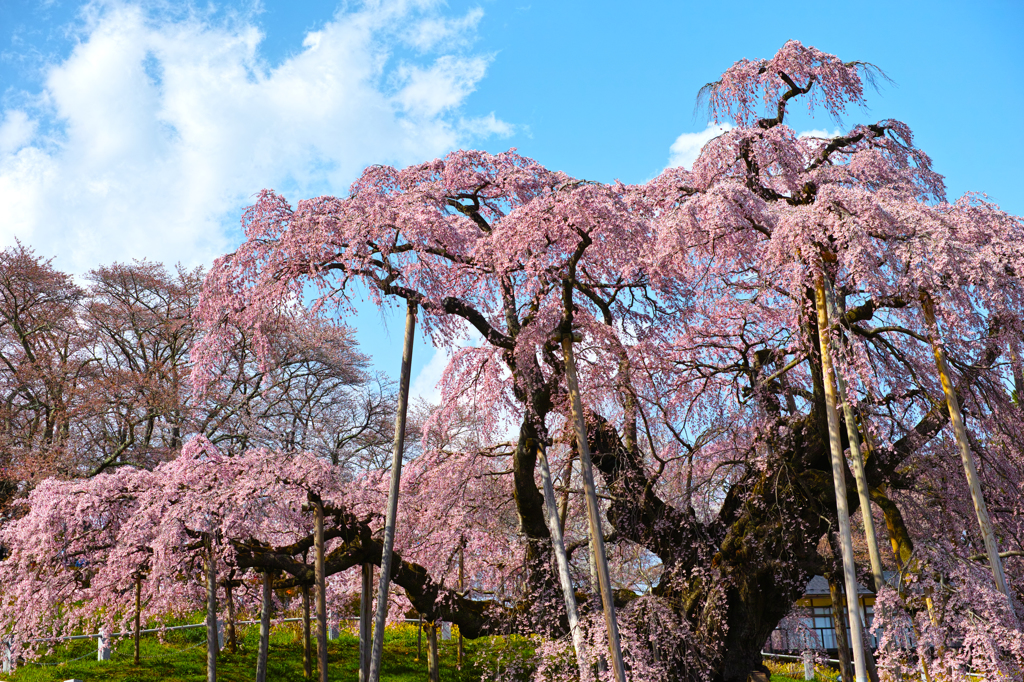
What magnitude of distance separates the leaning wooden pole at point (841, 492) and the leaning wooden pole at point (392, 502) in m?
4.66

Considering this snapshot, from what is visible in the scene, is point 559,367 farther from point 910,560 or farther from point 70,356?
point 70,356

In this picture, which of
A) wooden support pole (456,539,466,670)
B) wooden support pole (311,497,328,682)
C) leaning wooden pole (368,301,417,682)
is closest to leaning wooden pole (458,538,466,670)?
wooden support pole (456,539,466,670)

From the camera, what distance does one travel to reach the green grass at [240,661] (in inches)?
532

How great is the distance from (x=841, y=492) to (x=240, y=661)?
1237cm

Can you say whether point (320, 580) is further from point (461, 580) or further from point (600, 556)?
point (461, 580)

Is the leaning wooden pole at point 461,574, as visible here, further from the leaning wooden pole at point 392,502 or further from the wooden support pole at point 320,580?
the leaning wooden pole at point 392,502

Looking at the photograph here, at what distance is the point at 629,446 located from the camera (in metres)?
12.0

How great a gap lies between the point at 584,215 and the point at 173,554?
688cm

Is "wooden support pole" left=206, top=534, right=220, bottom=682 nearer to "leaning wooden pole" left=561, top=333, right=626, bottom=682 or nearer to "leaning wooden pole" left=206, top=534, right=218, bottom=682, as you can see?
"leaning wooden pole" left=206, top=534, right=218, bottom=682

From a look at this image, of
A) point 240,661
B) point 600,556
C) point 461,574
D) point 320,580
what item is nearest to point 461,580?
point 461,574

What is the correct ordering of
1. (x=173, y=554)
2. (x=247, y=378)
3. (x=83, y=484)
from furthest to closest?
(x=247, y=378) → (x=83, y=484) → (x=173, y=554)

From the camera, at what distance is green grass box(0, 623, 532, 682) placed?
1352 cm

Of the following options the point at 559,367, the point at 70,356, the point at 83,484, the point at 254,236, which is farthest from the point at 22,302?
the point at 559,367

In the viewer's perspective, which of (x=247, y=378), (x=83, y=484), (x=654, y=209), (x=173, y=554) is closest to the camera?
(x=173, y=554)
